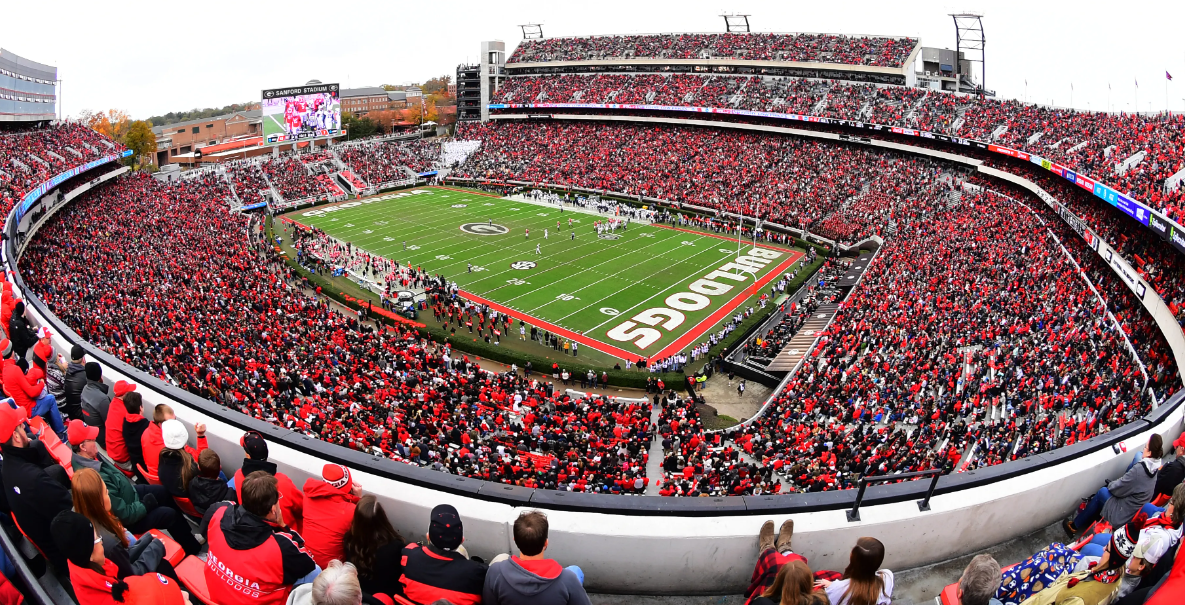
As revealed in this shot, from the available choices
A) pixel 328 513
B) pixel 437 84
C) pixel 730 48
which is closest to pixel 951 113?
pixel 730 48

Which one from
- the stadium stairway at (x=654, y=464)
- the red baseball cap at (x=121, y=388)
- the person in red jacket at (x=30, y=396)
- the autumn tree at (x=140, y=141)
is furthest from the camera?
the autumn tree at (x=140, y=141)

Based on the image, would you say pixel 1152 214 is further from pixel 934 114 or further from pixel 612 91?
pixel 612 91

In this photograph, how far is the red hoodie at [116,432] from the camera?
612cm

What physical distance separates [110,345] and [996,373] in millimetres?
21724

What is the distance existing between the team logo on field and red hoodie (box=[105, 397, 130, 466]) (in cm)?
3917

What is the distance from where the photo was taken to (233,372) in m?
18.4

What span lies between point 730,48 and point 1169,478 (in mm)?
66020

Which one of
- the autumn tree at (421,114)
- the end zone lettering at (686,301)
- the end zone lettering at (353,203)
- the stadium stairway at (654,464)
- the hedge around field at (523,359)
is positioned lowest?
the stadium stairway at (654,464)

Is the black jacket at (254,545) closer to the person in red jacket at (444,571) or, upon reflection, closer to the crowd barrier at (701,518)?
the person in red jacket at (444,571)

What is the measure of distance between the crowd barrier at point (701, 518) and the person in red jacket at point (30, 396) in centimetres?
338

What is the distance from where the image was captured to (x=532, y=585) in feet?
12.2

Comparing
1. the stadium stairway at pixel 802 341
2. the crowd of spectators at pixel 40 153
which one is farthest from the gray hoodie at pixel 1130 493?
the crowd of spectators at pixel 40 153

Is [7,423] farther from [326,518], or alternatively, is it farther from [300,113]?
[300,113]

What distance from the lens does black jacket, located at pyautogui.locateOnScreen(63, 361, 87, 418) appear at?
745cm
